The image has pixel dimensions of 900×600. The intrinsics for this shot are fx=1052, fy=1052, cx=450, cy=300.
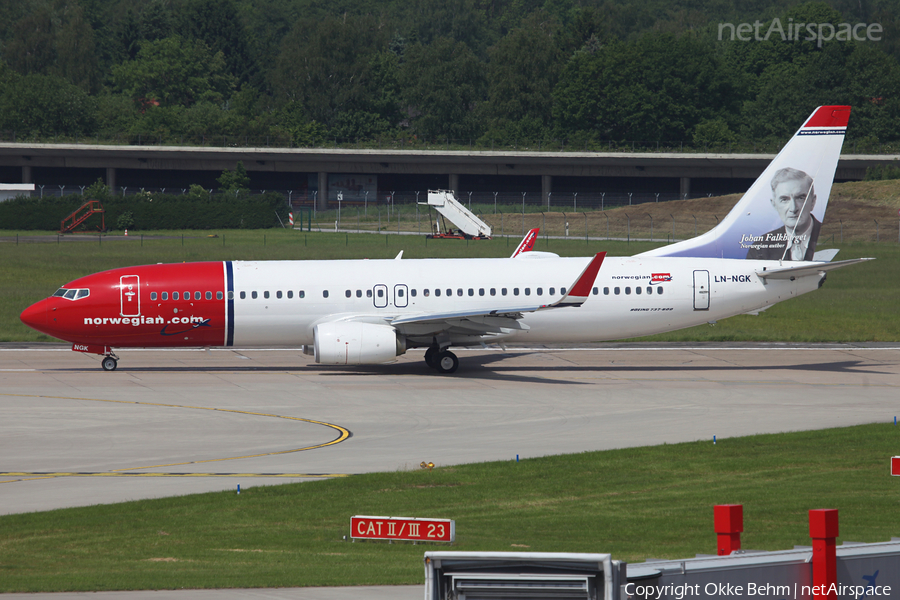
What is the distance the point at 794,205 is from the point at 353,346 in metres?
17.4

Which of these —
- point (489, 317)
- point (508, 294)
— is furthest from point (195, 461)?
point (508, 294)

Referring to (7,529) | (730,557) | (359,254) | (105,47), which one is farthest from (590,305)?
(105,47)

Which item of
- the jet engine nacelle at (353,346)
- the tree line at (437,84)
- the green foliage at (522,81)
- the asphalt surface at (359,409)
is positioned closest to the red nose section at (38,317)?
the asphalt surface at (359,409)

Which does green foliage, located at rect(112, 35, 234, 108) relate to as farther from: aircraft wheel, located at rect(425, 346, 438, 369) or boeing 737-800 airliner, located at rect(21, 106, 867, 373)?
aircraft wheel, located at rect(425, 346, 438, 369)

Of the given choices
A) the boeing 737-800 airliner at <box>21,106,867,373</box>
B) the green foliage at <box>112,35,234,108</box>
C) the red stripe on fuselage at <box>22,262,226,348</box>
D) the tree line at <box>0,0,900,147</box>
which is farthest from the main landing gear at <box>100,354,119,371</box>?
the green foliage at <box>112,35,234,108</box>

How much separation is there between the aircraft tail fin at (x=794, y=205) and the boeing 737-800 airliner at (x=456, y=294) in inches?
1.5

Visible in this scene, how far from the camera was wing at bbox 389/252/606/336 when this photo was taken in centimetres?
3488

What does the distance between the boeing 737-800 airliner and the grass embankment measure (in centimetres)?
1334

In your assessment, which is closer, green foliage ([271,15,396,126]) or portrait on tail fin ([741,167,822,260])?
portrait on tail fin ([741,167,822,260])

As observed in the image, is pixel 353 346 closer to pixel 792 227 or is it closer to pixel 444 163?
pixel 792 227

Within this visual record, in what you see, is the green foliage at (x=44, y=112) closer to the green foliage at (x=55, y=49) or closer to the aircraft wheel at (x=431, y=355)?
the green foliage at (x=55, y=49)

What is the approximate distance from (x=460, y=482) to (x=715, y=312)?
19416 millimetres

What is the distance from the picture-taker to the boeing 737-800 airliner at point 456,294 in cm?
3662

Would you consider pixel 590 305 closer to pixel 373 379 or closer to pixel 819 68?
pixel 373 379
